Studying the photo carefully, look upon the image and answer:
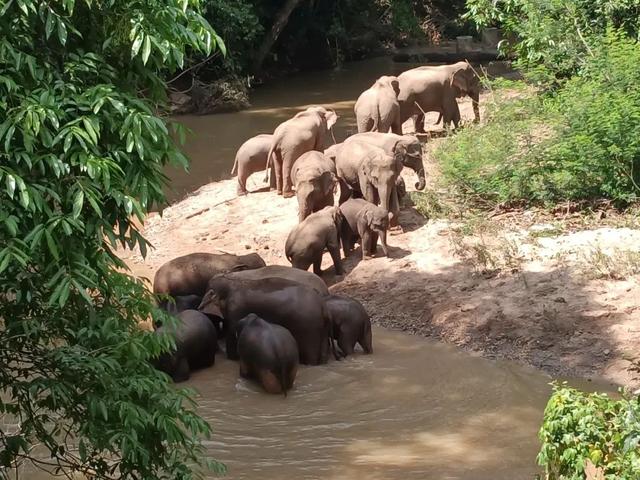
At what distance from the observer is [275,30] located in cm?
2645

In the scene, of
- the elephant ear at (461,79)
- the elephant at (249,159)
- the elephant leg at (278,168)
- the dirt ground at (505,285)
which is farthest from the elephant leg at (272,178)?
the elephant ear at (461,79)

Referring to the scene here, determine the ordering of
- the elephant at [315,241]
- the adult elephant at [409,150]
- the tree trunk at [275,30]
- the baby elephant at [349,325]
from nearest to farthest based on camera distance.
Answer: the baby elephant at [349,325], the elephant at [315,241], the adult elephant at [409,150], the tree trunk at [275,30]

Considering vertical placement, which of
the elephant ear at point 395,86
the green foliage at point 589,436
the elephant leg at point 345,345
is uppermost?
the elephant ear at point 395,86

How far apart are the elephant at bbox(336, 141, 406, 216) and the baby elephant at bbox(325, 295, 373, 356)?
8.32 ft

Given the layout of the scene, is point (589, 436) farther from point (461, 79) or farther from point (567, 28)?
point (461, 79)

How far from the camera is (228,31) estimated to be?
24094mm

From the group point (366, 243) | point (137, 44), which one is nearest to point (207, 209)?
point (366, 243)

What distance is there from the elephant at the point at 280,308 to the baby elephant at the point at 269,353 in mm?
434

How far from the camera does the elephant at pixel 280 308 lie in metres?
9.40

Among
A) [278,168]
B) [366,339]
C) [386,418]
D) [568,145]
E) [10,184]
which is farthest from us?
[278,168]

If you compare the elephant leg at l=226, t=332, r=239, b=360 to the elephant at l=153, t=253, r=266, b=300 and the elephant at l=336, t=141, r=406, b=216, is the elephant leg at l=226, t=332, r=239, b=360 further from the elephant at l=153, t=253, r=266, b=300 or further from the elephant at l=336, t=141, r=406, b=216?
the elephant at l=336, t=141, r=406, b=216

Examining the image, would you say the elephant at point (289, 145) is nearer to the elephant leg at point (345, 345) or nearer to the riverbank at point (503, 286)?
the riverbank at point (503, 286)

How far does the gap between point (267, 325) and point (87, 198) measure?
4.56 metres

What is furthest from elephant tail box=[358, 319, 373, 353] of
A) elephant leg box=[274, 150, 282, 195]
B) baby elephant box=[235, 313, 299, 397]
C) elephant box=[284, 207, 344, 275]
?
elephant leg box=[274, 150, 282, 195]
